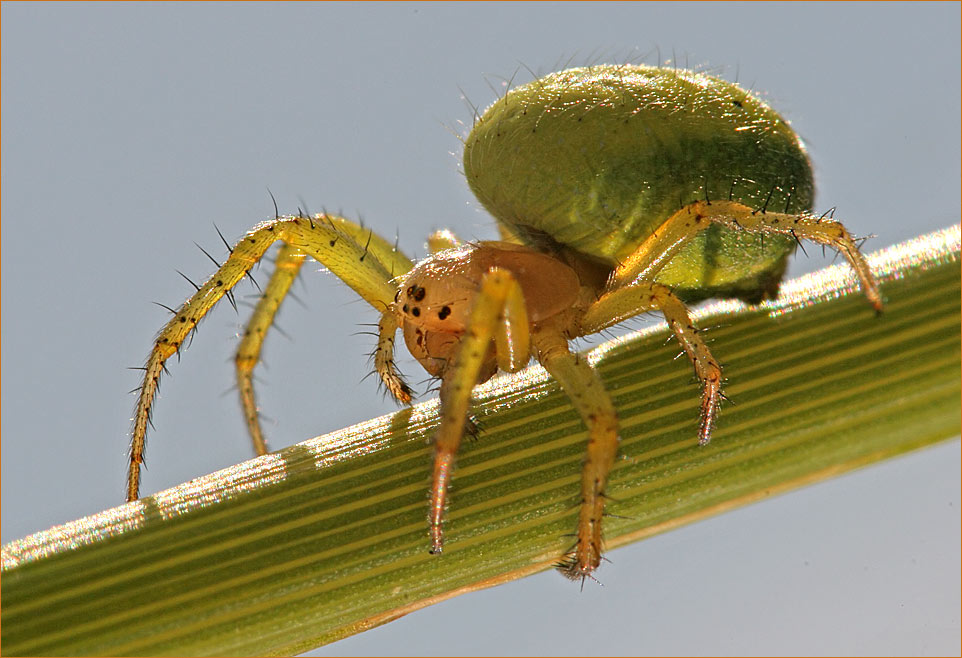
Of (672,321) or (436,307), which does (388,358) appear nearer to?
(436,307)

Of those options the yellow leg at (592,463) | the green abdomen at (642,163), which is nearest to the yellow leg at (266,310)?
the green abdomen at (642,163)

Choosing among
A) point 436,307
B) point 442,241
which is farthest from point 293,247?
point 436,307

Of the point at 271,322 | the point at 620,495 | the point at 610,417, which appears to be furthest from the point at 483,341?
the point at 271,322

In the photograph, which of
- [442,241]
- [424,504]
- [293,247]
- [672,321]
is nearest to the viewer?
[424,504]

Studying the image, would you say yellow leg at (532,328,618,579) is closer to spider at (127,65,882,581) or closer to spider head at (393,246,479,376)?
spider at (127,65,882,581)

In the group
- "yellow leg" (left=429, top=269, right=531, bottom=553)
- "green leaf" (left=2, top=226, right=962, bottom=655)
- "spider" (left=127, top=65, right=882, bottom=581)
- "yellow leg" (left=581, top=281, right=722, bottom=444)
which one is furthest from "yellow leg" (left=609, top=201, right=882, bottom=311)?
"yellow leg" (left=429, top=269, right=531, bottom=553)

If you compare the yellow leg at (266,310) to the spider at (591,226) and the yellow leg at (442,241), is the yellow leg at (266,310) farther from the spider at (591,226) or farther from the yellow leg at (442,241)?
the yellow leg at (442,241)

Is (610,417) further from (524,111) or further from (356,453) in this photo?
(524,111)
